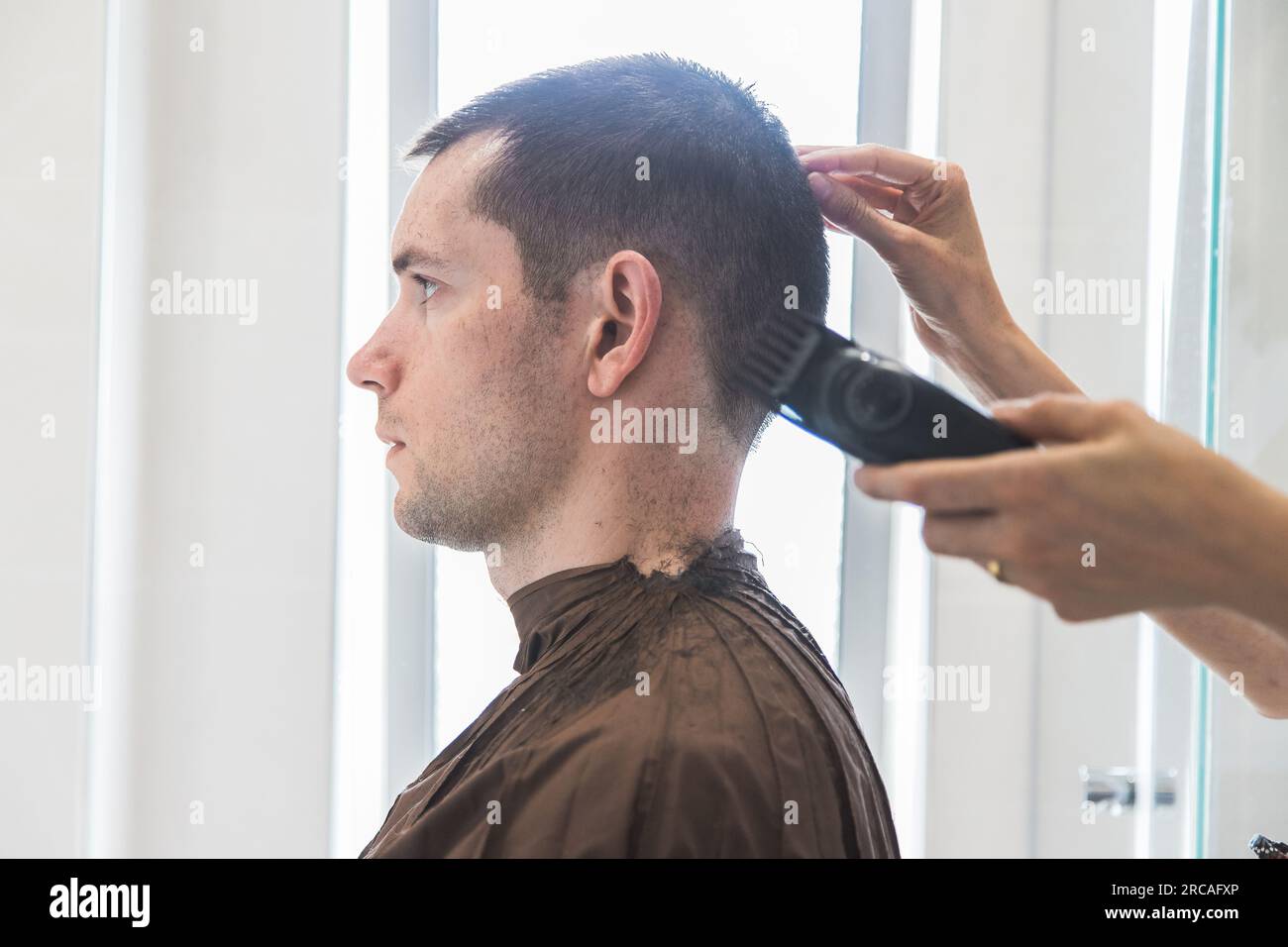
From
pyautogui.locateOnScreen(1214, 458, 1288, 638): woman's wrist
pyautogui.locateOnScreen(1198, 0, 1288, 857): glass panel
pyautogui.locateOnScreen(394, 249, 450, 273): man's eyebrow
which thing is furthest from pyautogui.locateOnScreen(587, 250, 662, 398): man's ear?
pyautogui.locateOnScreen(1198, 0, 1288, 857): glass panel

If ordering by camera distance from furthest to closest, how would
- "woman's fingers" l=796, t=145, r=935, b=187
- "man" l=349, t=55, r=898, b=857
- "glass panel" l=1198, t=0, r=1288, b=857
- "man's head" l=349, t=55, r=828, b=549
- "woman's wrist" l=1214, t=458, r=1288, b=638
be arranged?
"glass panel" l=1198, t=0, r=1288, b=857
"woman's fingers" l=796, t=145, r=935, b=187
"man's head" l=349, t=55, r=828, b=549
"man" l=349, t=55, r=898, b=857
"woman's wrist" l=1214, t=458, r=1288, b=638

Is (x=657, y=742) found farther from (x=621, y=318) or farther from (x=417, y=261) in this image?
(x=417, y=261)

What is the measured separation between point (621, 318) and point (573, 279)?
7cm

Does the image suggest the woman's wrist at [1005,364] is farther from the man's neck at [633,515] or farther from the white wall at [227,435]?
the white wall at [227,435]

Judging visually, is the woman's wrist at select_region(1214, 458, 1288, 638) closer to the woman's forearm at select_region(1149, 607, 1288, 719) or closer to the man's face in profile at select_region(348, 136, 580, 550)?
the woman's forearm at select_region(1149, 607, 1288, 719)

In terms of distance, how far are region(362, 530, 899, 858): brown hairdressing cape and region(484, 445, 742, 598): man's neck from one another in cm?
2

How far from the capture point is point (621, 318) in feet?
3.00

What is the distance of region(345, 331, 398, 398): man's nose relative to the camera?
1.00m

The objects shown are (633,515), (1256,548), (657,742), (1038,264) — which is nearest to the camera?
(1256,548)

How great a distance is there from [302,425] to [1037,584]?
4.38ft

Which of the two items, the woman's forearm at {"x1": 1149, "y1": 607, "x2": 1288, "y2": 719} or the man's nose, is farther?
the man's nose

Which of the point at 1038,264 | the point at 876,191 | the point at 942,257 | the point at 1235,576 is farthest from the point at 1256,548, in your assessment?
the point at 1038,264
